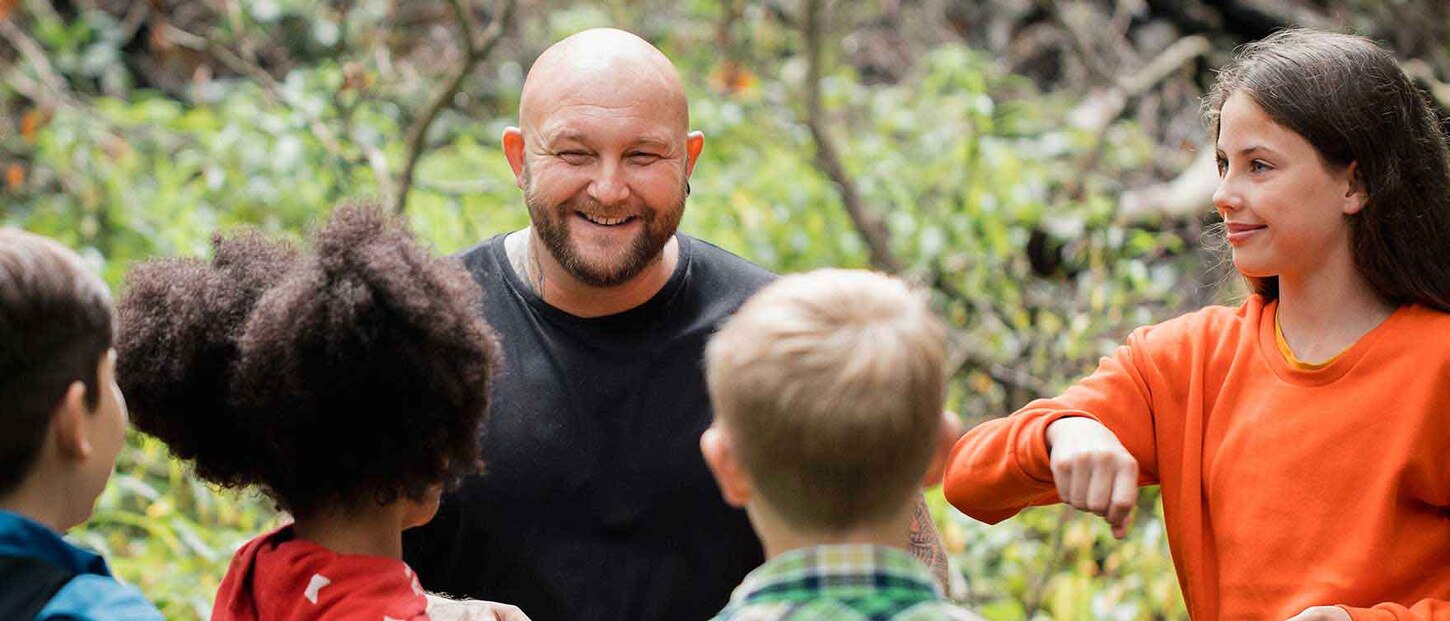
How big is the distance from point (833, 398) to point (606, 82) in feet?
4.13

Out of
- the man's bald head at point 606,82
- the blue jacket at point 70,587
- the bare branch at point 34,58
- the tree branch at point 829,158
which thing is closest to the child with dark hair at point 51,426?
the blue jacket at point 70,587

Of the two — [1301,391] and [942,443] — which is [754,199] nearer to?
[1301,391]

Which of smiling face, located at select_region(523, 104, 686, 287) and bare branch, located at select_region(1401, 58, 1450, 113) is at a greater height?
smiling face, located at select_region(523, 104, 686, 287)

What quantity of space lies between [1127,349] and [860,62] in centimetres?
645

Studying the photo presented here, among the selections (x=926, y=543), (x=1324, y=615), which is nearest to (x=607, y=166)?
(x=926, y=543)

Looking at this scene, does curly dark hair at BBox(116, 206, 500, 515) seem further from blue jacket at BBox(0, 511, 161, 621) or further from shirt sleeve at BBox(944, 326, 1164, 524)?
shirt sleeve at BBox(944, 326, 1164, 524)

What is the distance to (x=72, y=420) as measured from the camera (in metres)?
1.83

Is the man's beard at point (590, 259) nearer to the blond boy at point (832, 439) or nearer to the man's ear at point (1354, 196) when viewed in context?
the blond boy at point (832, 439)

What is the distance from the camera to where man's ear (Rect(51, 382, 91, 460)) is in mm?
1826

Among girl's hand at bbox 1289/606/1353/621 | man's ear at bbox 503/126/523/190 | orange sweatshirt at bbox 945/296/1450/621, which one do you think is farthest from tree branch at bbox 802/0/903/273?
girl's hand at bbox 1289/606/1353/621

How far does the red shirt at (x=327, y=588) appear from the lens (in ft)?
6.55

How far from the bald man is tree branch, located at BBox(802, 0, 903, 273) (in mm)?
3018

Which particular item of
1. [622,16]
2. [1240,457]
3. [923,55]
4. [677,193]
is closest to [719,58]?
[622,16]

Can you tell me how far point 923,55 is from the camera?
27.1 feet
